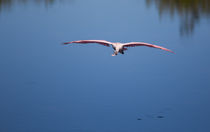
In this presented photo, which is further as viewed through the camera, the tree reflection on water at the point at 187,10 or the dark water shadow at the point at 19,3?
the dark water shadow at the point at 19,3

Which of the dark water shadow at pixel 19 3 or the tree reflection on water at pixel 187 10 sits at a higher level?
the dark water shadow at pixel 19 3

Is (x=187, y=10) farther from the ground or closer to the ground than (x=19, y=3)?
closer to the ground

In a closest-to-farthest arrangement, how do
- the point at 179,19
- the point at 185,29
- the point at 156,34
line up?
the point at 156,34, the point at 185,29, the point at 179,19

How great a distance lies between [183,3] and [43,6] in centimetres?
1500

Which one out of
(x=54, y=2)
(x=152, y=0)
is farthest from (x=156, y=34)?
(x=54, y=2)

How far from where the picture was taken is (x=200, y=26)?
36938 mm

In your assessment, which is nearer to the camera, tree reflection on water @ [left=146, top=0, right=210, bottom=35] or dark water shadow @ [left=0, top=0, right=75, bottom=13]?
tree reflection on water @ [left=146, top=0, right=210, bottom=35]

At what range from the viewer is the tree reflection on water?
38.9m

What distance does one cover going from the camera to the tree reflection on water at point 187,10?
128 ft

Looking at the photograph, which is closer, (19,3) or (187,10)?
(187,10)

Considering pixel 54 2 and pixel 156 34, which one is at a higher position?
pixel 54 2

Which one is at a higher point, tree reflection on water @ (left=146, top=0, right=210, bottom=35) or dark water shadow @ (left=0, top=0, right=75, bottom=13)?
dark water shadow @ (left=0, top=0, right=75, bottom=13)

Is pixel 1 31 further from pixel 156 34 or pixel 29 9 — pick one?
pixel 156 34

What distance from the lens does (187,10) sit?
41406mm
